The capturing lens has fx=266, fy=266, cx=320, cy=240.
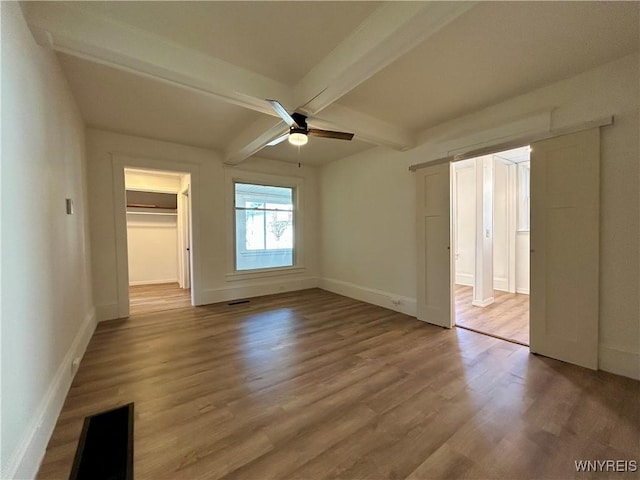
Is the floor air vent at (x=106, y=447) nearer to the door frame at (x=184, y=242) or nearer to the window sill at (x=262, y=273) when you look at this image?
the window sill at (x=262, y=273)

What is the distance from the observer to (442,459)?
146 centimetres

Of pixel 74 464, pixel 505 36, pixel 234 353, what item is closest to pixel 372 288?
pixel 234 353

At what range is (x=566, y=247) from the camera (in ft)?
8.25

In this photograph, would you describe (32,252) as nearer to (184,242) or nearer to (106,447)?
(106,447)

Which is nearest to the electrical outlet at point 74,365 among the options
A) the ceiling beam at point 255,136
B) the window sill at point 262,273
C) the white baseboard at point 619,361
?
the window sill at point 262,273

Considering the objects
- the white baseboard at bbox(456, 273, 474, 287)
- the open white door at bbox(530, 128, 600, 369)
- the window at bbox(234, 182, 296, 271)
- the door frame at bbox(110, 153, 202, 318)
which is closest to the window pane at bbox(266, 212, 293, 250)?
the window at bbox(234, 182, 296, 271)

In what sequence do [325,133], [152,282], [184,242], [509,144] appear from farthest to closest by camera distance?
[152,282]
[184,242]
[509,144]
[325,133]

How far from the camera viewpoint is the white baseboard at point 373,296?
158 inches

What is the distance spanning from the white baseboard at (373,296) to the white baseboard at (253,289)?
18.0 inches

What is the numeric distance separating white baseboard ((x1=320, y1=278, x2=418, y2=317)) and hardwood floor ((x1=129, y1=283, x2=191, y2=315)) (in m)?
2.73

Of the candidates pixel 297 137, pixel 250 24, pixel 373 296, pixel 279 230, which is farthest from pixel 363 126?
pixel 279 230

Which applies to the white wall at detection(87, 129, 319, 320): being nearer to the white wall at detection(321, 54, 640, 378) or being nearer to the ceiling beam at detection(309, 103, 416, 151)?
the white wall at detection(321, 54, 640, 378)

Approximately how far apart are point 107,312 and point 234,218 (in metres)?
2.36

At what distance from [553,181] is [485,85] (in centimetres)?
114
